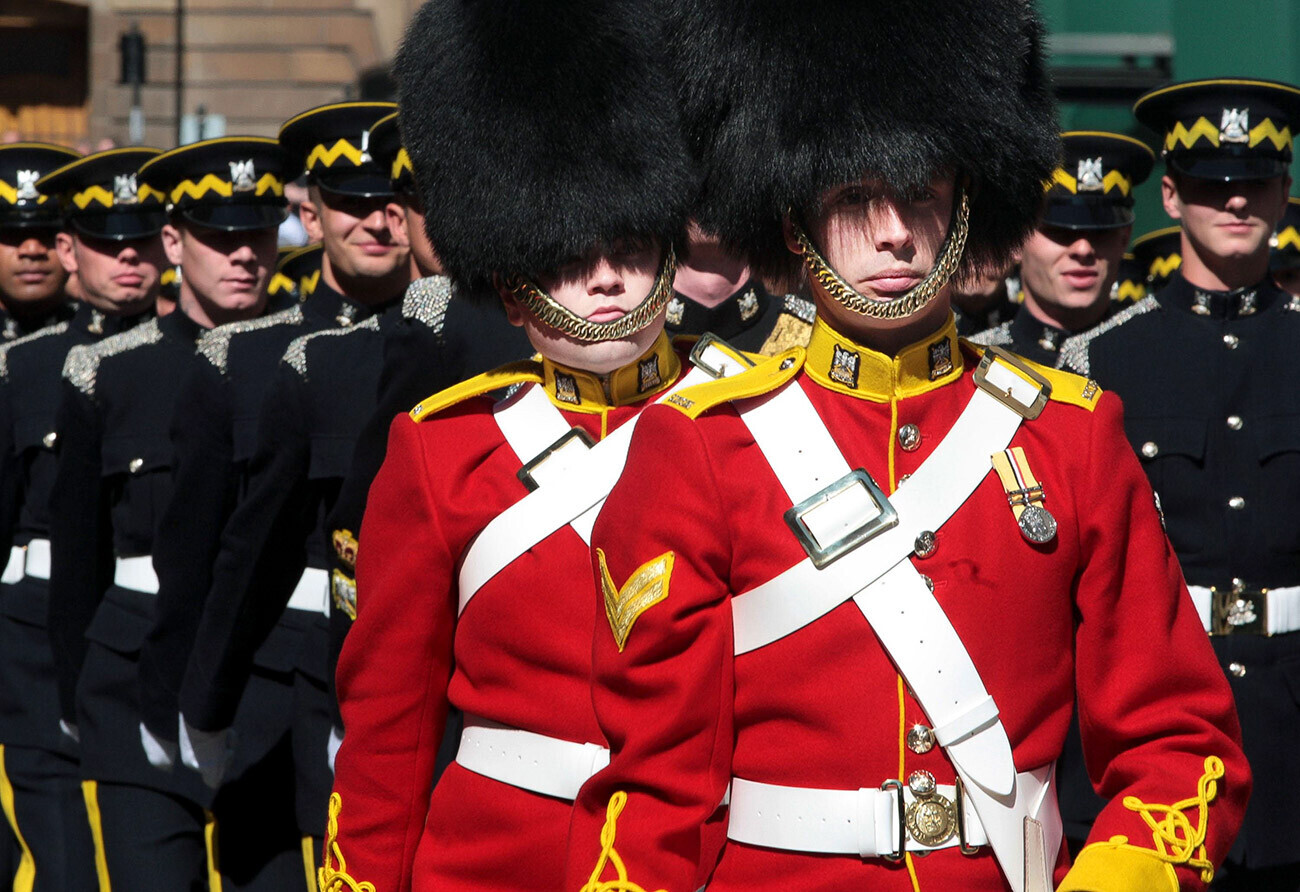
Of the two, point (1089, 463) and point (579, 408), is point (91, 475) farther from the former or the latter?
point (1089, 463)

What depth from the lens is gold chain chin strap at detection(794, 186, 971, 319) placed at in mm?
2893

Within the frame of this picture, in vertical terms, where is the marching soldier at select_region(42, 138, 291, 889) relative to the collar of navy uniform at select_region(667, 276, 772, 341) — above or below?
below

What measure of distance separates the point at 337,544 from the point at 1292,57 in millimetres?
5597

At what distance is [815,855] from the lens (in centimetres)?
282

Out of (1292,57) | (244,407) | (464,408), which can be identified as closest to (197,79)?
(1292,57)

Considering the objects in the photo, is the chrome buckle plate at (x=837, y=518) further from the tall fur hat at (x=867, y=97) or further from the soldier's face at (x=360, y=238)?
the soldier's face at (x=360, y=238)

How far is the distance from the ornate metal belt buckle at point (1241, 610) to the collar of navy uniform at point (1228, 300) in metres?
0.74

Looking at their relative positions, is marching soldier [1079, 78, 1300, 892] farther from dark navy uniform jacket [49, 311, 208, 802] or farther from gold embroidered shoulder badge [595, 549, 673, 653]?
dark navy uniform jacket [49, 311, 208, 802]

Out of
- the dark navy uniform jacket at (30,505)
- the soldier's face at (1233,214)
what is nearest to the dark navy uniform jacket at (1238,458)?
the soldier's face at (1233,214)

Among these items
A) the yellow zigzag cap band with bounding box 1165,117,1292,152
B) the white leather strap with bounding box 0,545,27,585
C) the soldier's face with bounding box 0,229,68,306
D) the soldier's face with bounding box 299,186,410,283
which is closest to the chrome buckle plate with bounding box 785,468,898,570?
the yellow zigzag cap band with bounding box 1165,117,1292,152

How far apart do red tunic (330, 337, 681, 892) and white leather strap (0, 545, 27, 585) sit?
4042 millimetres

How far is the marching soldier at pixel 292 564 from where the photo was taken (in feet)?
16.8

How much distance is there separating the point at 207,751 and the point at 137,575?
106 centimetres

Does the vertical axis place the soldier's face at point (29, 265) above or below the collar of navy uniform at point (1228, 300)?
below
